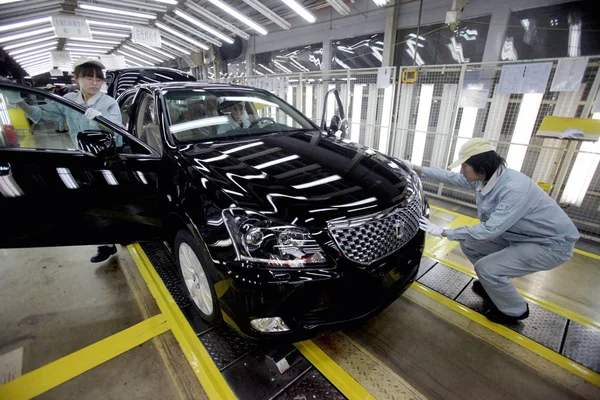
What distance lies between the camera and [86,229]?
1.77m

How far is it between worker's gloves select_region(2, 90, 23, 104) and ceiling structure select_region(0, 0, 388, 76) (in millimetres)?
5600

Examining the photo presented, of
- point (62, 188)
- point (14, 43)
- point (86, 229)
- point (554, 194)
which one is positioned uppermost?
point (14, 43)

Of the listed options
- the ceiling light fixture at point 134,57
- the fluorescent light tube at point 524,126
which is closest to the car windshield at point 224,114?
the fluorescent light tube at point 524,126

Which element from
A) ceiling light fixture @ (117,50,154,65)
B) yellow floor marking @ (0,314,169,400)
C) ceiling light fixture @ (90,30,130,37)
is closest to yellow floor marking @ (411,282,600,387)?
yellow floor marking @ (0,314,169,400)

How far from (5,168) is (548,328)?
353 cm

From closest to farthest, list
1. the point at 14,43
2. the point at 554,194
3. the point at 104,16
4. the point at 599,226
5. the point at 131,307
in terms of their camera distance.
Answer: the point at 131,307 < the point at 599,226 < the point at 554,194 < the point at 104,16 < the point at 14,43

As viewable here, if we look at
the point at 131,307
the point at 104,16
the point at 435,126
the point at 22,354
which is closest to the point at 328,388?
the point at 131,307

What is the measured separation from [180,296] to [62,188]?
108 cm

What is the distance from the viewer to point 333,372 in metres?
1.61

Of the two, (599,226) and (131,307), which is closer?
(131,307)

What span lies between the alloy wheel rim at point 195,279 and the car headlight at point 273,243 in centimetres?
47

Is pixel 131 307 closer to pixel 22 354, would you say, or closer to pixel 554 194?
pixel 22 354

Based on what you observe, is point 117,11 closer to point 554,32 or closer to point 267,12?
point 267,12

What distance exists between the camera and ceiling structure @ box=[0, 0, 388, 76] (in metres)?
7.20
